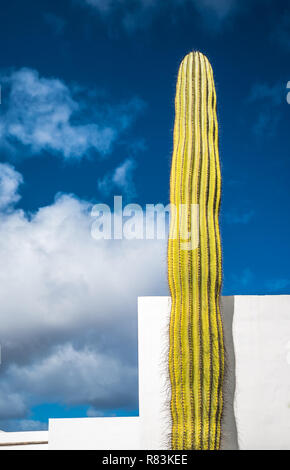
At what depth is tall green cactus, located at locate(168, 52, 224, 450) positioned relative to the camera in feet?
16.6

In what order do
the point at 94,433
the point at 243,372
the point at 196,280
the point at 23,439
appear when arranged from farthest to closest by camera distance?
the point at 23,439 → the point at 94,433 → the point at 243,372 → the point at 196,280

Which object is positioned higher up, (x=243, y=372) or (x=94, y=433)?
(x=243, y=372)

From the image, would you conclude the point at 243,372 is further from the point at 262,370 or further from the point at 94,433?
the point at 94,433

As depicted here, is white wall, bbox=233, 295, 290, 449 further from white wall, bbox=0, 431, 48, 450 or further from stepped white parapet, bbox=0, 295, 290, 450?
white wall, bbox=0, 431, 48, 450

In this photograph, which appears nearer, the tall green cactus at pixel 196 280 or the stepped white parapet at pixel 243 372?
the tall green cactus at pixel 196 280

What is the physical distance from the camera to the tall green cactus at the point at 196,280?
505 cm

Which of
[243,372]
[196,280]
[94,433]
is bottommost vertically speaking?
[94,433]

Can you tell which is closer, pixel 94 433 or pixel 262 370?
pixel 262 370

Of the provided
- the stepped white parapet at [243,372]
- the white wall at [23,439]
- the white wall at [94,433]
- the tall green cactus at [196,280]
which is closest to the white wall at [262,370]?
the stepped white parapet at [243,372]

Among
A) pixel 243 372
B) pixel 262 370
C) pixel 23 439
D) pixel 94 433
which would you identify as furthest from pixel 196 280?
pixel 23 439

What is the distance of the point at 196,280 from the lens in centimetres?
528

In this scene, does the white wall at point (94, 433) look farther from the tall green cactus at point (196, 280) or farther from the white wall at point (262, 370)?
the tall green cactus at point (196, 280)
